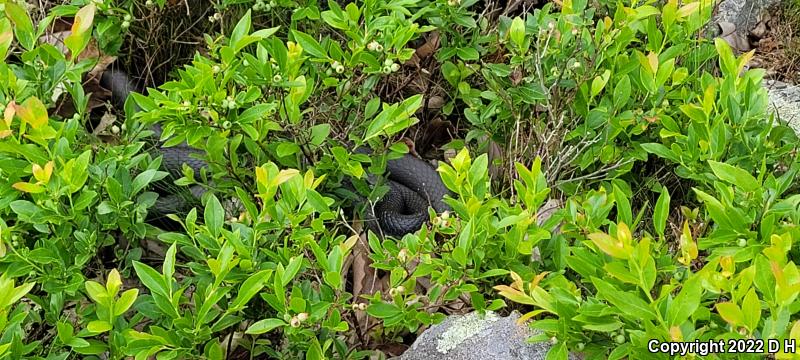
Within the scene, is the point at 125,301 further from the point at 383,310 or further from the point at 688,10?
the point at 688,10

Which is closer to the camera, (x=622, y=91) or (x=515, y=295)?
(x=515, y=295)

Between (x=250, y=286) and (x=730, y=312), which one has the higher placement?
(x=730, y=312)

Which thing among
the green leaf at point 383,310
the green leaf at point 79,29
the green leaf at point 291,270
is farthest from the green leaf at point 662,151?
the green leaf at point 79,29

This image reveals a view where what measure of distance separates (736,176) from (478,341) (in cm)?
71

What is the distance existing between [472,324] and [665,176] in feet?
3.41

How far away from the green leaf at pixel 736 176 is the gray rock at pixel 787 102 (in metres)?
1.37

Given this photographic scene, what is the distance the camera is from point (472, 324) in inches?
76.1

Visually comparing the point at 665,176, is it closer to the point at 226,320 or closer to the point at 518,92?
the point at 518,92

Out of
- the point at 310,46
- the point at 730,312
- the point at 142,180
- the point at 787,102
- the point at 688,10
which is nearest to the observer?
the point at 730,312

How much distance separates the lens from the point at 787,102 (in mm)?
3189

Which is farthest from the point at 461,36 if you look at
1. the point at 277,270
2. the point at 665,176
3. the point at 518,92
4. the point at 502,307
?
the point at 277,270

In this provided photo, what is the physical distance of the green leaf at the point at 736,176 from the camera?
1781 mm

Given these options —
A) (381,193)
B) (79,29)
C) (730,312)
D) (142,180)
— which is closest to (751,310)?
(730,312)

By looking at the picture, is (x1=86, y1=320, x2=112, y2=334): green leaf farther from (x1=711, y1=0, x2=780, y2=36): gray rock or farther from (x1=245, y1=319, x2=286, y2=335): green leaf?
(x1=711, y1=0, x2=780, y2=36): gray rock
